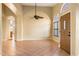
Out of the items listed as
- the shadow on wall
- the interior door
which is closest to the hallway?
the interior door

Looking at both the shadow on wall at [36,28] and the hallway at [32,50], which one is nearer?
the hallway at [32,50]

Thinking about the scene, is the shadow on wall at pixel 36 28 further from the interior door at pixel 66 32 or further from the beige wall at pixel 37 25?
the interior door at pixel 66 32

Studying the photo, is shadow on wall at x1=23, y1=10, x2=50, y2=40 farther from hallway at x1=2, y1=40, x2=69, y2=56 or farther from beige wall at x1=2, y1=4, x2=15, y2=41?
hallway at x1=2, y1=40, x2=69, y2=56

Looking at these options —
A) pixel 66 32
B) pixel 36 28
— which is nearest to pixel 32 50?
pixel 66 32

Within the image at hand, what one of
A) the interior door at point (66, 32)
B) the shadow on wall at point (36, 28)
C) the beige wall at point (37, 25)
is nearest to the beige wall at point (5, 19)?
the beige wall at point (37, 25)

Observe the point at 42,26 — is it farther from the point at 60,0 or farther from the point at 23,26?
the point at 60,0

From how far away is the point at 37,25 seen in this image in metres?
12.6

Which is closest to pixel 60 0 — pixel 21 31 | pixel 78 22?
pixel 78 22

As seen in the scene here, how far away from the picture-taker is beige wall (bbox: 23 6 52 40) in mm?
12381

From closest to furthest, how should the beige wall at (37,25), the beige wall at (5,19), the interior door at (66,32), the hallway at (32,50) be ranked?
the hallway at (32,50)
the interior door at (66,32)
the beige wall at (5,19)
the beige wall at (37,25)

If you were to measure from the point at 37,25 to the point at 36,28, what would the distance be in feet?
1.00

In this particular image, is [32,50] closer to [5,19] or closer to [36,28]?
[36,28]

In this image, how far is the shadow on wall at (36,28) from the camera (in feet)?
40.8

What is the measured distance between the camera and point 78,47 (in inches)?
183
